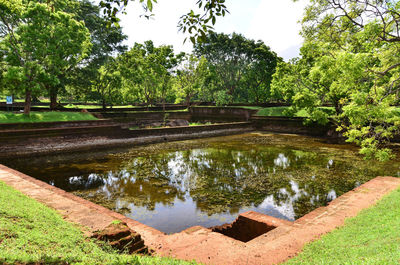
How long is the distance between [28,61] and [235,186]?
18226mm

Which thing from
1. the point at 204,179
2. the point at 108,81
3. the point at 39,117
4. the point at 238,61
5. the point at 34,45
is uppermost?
the point at 238,61

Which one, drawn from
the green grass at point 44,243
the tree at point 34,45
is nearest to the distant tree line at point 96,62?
the tree at point 34,45

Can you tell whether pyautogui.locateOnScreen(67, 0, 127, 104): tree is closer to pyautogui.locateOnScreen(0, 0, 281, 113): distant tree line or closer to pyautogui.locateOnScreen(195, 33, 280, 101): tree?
pyautogui.locateOnScreen(0, 0, 281, 113): distant tree line

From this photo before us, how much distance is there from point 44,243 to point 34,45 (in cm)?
2046

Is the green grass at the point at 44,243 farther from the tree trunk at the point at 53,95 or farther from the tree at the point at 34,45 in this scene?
the tree trunk at the point at 53,95

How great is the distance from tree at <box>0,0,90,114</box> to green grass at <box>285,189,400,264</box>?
20.1 m

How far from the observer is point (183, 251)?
13.4 feet

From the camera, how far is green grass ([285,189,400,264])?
3115 millimetres

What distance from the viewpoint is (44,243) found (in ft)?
10.7

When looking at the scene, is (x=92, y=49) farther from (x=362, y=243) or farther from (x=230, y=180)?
(x=362, y=243)

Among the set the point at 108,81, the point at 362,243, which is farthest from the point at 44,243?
the point at 108,81

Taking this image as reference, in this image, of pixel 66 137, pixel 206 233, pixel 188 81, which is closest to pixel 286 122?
pixel 188 81

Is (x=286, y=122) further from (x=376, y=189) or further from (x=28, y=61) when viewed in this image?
(x=28, y=61)

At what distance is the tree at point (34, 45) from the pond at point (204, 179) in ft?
23.0
